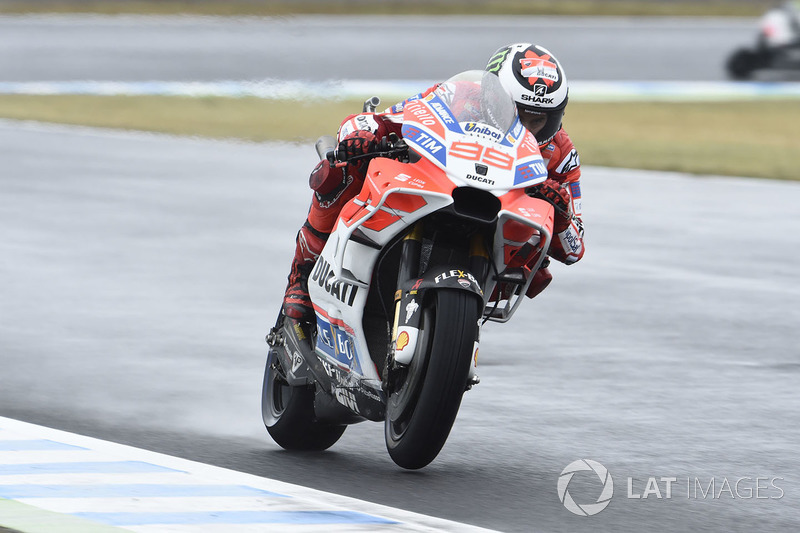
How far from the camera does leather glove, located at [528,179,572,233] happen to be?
5.19 metres

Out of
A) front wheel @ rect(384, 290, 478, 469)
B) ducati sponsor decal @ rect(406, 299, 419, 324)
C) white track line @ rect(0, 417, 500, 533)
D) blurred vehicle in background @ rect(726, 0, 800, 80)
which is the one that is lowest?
white track line @ rect(0, 417, 500, 533)

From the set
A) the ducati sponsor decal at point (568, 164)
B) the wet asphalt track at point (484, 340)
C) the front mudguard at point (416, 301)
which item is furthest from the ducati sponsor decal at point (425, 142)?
the wet asphalt track at point (484, 340)

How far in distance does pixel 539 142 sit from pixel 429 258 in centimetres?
72

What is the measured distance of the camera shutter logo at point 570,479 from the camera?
16.1 ft

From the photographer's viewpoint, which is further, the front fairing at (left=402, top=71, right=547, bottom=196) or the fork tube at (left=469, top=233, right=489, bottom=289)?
the fork tube at (left=469, top=233, right=489, bottom=289)

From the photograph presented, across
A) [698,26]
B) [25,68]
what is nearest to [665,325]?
[25,68]

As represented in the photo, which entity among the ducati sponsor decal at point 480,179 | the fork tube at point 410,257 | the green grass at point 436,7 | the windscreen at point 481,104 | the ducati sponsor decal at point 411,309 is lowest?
the ducati sponsor decal at point 411,309

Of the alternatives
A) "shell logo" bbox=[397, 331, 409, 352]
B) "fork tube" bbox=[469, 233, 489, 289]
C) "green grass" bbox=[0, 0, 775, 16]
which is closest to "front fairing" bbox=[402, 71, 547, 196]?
"fork tube" bbox=[469, 233, 489, 289]

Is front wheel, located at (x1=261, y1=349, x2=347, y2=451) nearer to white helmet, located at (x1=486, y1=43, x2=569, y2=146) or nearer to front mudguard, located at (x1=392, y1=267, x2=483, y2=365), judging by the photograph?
front mudguard, located at (x1=392, y1=267, x2=483, y2=365)

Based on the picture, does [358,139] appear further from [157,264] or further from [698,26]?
[698,26]

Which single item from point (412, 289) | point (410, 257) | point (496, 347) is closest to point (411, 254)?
point (410, 257)

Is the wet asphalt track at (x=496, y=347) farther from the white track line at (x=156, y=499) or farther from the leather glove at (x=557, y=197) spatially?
the leather glove at (x=557, y=197)

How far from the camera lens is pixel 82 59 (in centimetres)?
2725

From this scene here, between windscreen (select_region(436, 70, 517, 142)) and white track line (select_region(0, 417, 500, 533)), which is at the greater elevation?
windscreen (select_region(436, 70, 517, 142))
